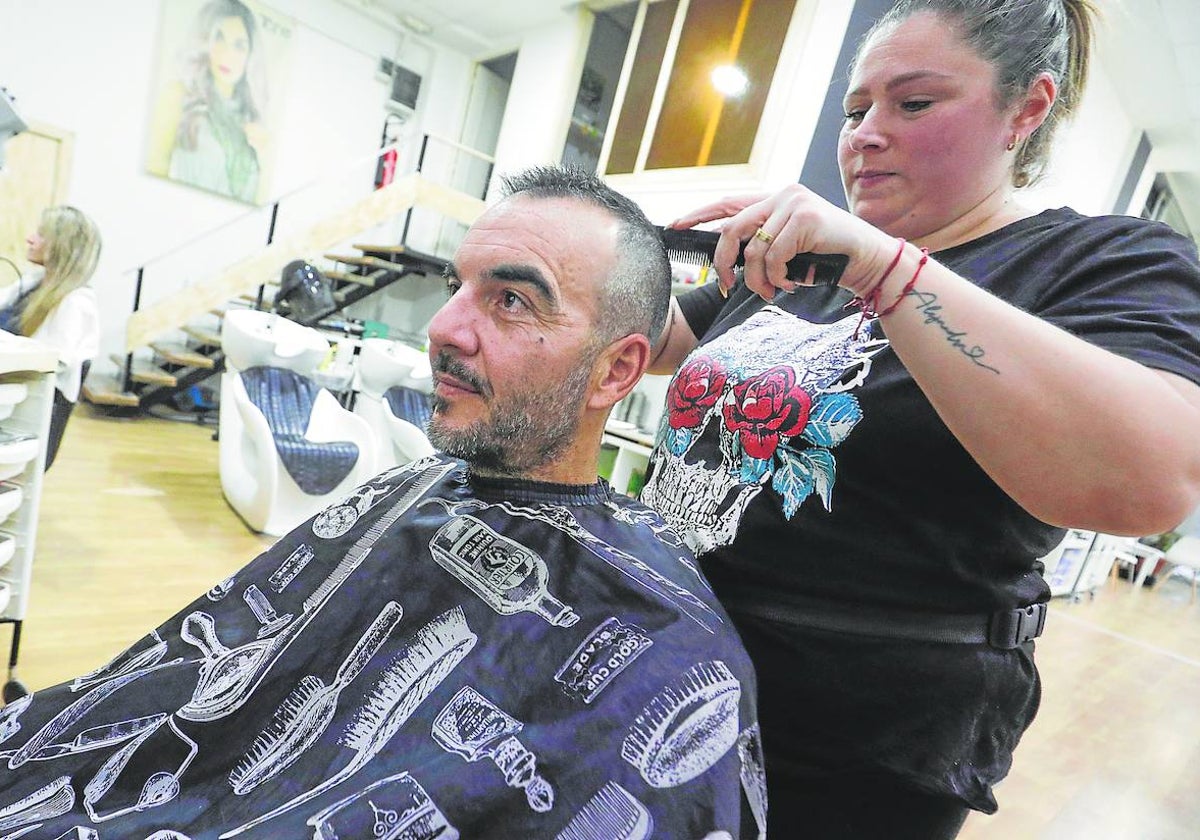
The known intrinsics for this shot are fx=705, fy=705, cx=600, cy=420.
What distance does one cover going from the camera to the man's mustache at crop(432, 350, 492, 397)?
102 cm

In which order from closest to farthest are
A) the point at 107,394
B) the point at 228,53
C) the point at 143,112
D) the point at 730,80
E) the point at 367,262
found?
the point at 730,80 → the point at 107,394 → the point at 143,112 → the point at 228,53 → the point at 367,262

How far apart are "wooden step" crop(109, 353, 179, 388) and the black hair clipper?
5863 mm

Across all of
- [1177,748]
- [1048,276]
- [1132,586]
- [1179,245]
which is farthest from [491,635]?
[1132,586]

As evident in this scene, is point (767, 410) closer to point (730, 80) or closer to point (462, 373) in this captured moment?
point (462, 373)

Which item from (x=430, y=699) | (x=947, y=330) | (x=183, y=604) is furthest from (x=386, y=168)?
(x=947, y=330)

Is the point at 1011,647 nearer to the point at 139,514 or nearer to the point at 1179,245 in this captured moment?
the point at 1179,245

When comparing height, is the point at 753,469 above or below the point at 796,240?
below

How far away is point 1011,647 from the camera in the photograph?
87cm

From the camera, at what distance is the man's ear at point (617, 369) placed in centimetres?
109

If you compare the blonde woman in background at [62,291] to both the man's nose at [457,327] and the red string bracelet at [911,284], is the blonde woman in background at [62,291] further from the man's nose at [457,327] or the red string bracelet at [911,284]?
the red string bracelet at [911,284]

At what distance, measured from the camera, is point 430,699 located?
2.78 feet

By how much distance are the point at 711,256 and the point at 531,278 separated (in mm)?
279

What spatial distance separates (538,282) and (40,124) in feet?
22.2

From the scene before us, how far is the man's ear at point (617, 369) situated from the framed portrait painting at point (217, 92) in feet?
22.3
